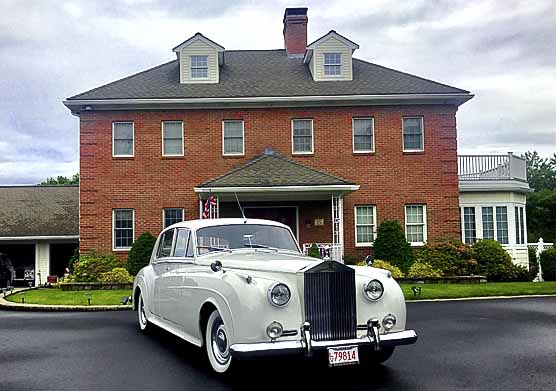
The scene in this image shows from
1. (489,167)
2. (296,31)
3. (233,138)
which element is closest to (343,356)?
(233,138)

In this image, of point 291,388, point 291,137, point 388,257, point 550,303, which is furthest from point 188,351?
point 291,137

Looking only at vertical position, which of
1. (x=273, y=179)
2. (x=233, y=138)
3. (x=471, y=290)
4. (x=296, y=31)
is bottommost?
(x=471, y=290)

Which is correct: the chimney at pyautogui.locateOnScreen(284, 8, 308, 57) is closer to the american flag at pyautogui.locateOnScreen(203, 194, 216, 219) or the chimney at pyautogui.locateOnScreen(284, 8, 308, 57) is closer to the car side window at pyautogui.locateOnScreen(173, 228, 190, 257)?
the american flag at pyautogui.locateOnScreen(203, 194, 216, 219)

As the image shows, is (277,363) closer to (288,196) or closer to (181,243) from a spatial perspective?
(181,243)

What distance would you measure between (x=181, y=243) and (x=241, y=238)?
35.7 inches

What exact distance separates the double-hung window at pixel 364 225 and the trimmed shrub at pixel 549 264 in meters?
6.62

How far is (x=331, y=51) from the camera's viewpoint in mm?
23062

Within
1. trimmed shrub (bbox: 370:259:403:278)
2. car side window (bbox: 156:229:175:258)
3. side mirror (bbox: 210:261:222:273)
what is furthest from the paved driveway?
trimmed shrub (bbox: 370:259:403:278)

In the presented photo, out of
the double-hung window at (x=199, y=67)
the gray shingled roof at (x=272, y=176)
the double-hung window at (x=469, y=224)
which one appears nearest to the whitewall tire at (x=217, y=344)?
the gray shingled roof at (x=272, y=176)

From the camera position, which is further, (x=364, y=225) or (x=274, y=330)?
(x=364, y=225)

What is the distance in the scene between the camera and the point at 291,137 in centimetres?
2202

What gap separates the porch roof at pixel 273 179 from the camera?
19.0 m

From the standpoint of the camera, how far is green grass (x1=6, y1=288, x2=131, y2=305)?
14461 millimetres

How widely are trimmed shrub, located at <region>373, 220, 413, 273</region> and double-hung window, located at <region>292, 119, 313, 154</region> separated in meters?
3.91
